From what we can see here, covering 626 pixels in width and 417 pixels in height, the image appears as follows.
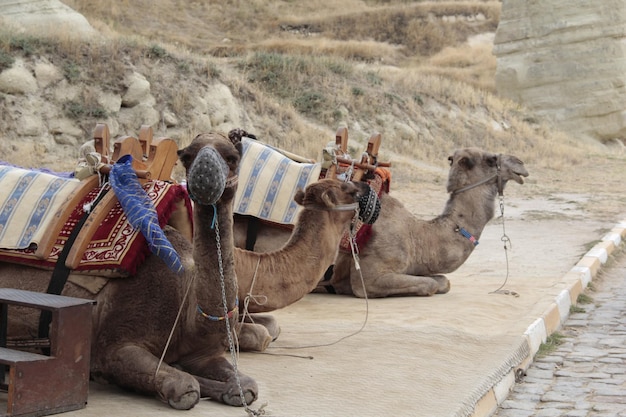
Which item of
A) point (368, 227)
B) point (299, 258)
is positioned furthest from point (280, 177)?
point (299, 258)

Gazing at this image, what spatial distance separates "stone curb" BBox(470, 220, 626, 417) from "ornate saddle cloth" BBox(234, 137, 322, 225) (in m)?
2.29

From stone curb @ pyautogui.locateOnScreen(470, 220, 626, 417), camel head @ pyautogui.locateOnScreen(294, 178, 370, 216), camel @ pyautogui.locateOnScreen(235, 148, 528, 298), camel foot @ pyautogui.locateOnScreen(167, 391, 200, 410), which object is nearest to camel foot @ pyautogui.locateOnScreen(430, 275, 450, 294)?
camel @ pyautogui.locateOnScreen(235, 148, 528, 298)

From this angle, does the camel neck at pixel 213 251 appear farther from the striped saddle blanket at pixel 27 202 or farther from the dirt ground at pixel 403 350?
the striped saddle blanket at pixel 27 202

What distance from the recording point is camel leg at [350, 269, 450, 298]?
8.96m

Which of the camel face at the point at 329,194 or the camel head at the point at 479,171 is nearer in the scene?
the camel face at the point at 329,194

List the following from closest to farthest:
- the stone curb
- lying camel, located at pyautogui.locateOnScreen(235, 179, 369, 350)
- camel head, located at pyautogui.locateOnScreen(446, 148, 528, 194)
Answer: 1. lying camel, located at pyautogui.locateOnScreen(235, 179, 369, 350)
2. the stone curb
3. camel head, located at pyautogui.locateOnScreen(446, 148, 528, 194)

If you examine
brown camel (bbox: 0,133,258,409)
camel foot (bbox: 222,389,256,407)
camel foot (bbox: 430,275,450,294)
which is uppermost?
brown camel (bbox: 0,133,258,409)

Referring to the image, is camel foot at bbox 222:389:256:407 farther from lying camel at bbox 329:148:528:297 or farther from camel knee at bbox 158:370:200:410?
lying camel at bbox 329:148:528:297

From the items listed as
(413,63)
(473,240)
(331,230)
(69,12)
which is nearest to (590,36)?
(413,63)

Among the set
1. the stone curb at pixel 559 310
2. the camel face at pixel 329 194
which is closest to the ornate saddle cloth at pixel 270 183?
the camel face at pixel 329 194

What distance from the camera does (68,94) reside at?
20625 millimetres

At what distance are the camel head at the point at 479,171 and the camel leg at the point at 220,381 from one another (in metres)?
4.92

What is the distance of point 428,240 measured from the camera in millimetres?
9320

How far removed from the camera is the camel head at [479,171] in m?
9.58
